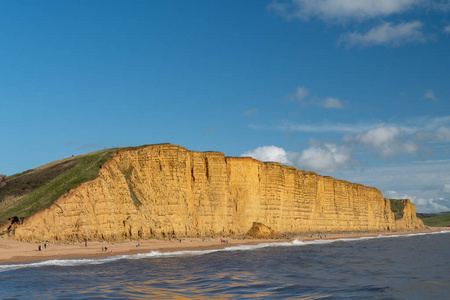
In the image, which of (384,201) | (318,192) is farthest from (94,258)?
(384,201)

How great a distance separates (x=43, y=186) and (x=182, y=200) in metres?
17.7

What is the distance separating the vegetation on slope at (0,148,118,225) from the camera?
45438mm

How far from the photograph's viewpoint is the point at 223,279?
75.5 ft

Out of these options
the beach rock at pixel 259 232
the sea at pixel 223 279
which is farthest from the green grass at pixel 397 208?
the sea at pixel 223 279

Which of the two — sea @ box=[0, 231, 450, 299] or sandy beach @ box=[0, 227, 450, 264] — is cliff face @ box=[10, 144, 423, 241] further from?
sea @ box=[0, 231, 450, 299]

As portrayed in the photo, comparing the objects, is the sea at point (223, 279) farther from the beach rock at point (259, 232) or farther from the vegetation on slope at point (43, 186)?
the beach rock at point (259, 232)

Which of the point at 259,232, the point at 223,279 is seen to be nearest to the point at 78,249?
the point at 223,279

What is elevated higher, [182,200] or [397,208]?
[397,208]

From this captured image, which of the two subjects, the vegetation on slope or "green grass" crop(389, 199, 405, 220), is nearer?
the vegetation on slope

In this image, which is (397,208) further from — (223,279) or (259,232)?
(223,279)

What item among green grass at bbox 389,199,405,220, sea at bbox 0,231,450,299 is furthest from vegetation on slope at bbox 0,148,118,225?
green grass at bbox 389,199,405,220

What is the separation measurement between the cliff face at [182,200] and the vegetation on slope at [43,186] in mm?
1247

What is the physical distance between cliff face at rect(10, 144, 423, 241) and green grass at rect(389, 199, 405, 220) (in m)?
57.8

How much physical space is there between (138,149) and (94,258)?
23.2 m
